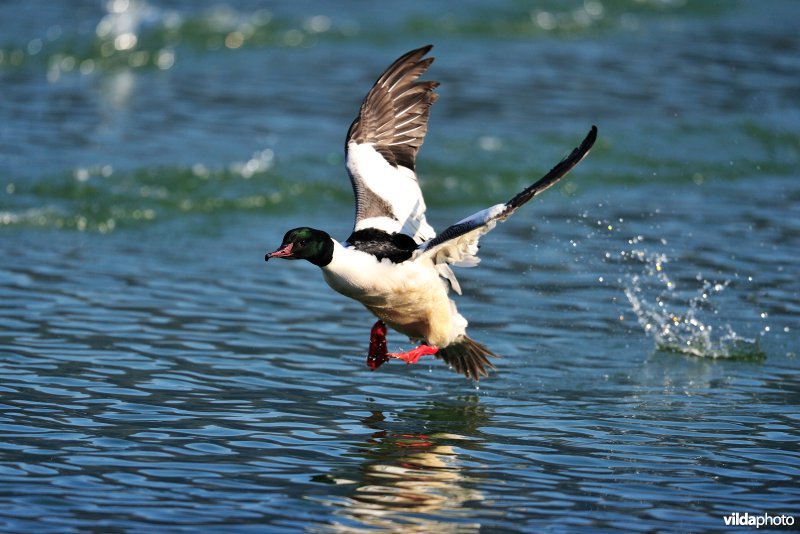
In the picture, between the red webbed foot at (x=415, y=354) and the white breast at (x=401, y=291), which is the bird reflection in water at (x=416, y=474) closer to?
the red webbed foot at (x=415, y=354)

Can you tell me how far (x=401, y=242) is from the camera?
830 cm

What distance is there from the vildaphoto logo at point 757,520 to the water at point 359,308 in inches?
5.1

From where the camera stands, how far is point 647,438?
294 inches

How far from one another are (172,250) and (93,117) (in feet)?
18.8

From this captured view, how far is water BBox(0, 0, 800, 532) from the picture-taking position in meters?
6.55

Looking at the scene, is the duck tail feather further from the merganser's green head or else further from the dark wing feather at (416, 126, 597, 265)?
the merganser's green head

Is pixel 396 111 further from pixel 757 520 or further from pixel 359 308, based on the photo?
pixel 757 520

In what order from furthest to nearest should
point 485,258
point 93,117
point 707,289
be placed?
point 93,117 < point 485,258 < point 707,289

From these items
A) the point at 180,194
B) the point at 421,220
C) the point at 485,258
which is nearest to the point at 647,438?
the point at 421,220

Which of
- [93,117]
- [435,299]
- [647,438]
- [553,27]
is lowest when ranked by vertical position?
[647,438]

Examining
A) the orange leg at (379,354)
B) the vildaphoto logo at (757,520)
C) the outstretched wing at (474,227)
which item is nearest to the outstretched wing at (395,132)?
the outstretched wing at (474,227)

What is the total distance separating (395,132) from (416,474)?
320cm

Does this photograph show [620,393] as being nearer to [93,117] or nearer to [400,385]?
[400,385]

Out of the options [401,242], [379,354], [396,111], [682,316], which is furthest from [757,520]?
[396,111]
